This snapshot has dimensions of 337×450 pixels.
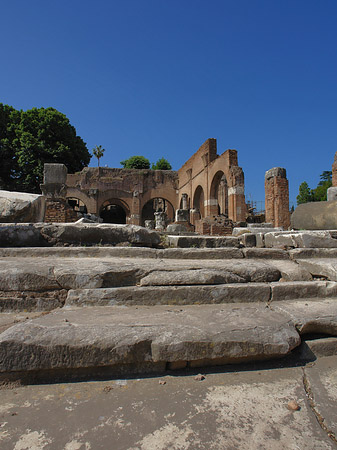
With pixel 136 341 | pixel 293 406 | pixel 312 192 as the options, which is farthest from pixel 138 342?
pixel 312 192

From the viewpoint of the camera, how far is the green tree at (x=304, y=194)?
45.6m

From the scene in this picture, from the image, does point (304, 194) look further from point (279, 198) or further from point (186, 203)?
point (279, 198)

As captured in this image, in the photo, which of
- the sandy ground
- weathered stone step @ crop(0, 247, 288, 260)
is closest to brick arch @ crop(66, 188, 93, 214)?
weathered stone step @ crop(0, 247, 288, 260)

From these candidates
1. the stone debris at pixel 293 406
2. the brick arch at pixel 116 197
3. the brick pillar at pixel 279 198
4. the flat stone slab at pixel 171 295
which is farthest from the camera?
the brick arch at pixel 116 197

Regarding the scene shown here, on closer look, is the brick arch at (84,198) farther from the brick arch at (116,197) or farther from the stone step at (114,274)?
the stone step at (114,274)

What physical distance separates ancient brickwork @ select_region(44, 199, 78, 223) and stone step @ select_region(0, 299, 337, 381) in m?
→ 6.97

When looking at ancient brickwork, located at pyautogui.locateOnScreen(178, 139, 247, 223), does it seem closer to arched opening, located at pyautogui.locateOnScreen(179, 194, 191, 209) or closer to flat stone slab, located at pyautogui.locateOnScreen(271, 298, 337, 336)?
arched opening, located at pyautogui.locateOnScreen(179, 194, 191, 209)

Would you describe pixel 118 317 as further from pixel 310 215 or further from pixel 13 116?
pixel 13 116

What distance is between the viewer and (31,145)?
24.5 m

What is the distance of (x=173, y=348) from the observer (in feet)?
5.12

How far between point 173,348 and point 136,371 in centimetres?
27

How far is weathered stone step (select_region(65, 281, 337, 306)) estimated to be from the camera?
7.16ft

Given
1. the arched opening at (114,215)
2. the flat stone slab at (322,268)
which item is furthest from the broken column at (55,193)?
the arched opening at (114,215)

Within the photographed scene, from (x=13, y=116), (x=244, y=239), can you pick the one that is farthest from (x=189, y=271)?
(x=13, y=116)
